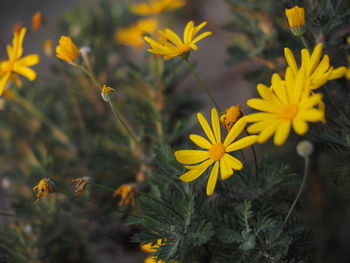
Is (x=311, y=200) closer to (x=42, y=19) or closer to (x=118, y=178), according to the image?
(x=118, y=178)

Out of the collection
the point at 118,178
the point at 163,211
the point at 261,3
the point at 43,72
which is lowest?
the point at 163,211

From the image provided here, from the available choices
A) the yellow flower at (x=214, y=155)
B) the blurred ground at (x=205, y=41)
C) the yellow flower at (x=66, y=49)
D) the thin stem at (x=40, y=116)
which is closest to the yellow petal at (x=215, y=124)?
the yellow flower at (x=214, y=155)

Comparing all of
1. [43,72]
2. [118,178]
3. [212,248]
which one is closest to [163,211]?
[212,248]

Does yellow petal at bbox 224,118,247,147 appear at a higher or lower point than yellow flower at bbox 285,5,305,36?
lower

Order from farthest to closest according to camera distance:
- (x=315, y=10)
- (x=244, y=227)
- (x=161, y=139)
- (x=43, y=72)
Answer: (x=43, y=72) → (x=161, y=139) → (x=315, y=10) → (x=244, y=227)

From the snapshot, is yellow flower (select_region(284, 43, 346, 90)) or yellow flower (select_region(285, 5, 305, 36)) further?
yellow flower (select_region(285, 5, 305, 36))

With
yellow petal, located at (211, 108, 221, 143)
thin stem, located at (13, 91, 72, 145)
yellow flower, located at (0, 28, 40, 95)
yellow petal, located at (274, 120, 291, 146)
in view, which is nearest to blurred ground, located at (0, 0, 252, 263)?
thin stem, located at (13, 91, 72, 145)

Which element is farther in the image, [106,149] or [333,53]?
[106,149]

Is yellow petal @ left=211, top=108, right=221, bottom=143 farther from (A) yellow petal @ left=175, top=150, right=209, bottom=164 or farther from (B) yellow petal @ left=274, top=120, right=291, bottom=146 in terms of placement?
(B) yellow petal @ left=274, top=120, right=291, bottom=146
